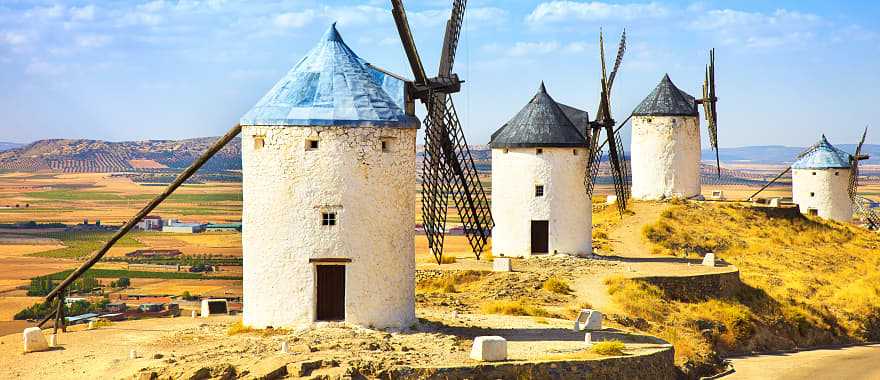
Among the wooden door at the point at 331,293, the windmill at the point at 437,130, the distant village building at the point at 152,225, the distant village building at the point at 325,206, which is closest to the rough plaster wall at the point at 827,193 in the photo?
the windmill at the point at 437,130

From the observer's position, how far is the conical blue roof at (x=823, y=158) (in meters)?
51.8

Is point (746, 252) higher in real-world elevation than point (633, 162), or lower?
lower

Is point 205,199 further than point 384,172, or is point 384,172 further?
point 205,199

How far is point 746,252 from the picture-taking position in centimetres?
3866

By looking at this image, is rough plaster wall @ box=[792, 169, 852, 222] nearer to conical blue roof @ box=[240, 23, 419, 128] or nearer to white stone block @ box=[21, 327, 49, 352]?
conical blue roof @ box=[240, 23, 419, 128]

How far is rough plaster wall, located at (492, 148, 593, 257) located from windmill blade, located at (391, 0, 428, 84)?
32.7 feet

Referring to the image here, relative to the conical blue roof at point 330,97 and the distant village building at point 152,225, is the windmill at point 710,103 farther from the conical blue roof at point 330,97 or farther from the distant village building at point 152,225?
the distant village building at point 152,225

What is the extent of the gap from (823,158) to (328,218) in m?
37.0

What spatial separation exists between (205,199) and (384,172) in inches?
5458

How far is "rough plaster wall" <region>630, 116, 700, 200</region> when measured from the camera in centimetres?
4253

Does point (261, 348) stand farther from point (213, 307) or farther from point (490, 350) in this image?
point (213, 307)

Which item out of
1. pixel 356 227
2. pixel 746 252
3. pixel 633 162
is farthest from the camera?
pixel 633 162

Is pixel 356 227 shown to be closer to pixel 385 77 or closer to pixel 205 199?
pixel 385 77

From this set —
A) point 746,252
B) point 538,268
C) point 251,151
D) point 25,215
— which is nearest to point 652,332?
point 538,268
